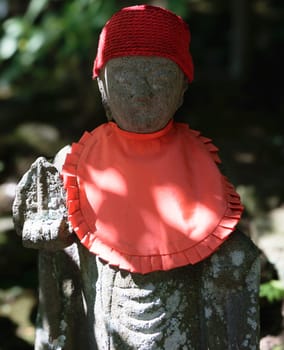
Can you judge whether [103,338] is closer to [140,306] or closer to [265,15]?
[140,306]

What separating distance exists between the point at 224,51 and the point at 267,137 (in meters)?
2.53

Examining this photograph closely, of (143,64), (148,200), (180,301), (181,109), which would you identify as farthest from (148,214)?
(181,109)

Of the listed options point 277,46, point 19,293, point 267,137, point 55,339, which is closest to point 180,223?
point 55,339

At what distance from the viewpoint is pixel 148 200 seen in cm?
169

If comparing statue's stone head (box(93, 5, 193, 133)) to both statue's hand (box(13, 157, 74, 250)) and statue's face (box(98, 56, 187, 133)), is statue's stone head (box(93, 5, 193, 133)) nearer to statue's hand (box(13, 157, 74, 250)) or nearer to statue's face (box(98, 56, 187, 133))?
statue's face (box(98, 56, 187, 133))

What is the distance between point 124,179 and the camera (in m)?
1.71

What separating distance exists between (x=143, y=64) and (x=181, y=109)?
4.49 m

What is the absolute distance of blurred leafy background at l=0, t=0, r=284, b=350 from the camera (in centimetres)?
345

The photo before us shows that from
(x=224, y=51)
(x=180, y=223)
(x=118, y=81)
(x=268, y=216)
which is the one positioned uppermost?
(x=118, y=81)

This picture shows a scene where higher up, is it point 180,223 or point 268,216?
point 180,223

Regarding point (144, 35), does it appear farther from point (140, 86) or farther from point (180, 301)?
point (180, 301)

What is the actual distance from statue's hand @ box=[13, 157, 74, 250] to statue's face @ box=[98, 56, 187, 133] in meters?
0.24

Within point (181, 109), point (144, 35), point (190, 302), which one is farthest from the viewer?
point (181, 109)

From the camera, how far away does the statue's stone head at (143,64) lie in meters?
1.62
